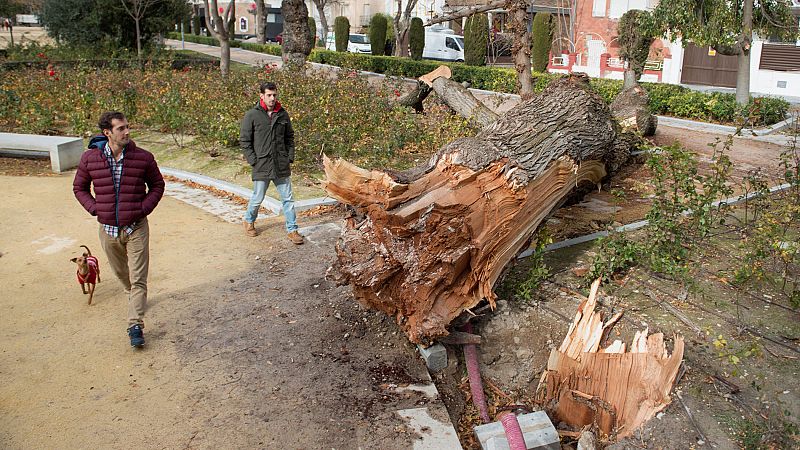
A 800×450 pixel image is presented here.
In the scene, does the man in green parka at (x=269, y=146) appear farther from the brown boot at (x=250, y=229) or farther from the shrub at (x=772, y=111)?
the shrub at (x=772, y=111)

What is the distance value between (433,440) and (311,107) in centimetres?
712

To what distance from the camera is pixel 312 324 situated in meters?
5.45

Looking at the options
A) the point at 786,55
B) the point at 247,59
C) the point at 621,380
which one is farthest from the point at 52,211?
the point at 247,59

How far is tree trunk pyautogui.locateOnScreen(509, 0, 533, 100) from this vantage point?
9.95 meters

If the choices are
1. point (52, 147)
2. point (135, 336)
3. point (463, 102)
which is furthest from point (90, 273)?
point (463, 102)

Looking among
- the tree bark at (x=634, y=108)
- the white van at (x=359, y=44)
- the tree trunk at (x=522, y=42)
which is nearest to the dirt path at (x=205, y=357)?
the tree trunk at (x=522, y=42)

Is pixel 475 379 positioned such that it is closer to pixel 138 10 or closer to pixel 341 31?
pixel 138 10

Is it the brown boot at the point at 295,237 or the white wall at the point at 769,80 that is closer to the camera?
the brown boot at the point at 295,237

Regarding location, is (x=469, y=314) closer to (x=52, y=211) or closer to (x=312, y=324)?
(x=312, y=324)

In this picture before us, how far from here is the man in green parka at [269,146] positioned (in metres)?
6.99

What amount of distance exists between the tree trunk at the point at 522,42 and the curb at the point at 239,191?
350cm

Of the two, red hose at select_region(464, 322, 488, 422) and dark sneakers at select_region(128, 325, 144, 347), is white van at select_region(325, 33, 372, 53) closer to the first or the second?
dark sneakers at select_region(128, 325, 144, 347)

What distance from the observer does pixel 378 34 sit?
31.1m

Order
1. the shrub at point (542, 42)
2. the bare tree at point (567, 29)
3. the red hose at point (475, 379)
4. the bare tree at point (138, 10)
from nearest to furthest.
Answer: the red hose at point (475, 379) < the bare tree at point (138, 10) < the shrub at point (542, 42) < the bare tree at point (567, 29)
